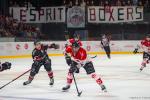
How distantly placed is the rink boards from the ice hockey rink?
119 inches

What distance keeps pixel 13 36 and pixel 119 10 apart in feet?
17.4

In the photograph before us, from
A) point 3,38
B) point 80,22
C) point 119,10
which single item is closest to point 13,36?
point 3,38

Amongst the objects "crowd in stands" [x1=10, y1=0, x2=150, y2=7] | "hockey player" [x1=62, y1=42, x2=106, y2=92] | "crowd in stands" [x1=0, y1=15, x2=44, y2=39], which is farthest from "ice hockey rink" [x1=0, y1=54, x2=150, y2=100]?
"crowd in stands" [x1=10, y1=0, x2=150, y2=7]

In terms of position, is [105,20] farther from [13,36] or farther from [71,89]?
[71,89]

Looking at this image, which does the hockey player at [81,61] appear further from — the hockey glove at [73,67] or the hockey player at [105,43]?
the hockey player at [105,43]

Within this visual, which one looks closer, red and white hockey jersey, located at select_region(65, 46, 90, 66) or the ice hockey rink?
the ice hockey rink

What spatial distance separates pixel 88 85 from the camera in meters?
11.1

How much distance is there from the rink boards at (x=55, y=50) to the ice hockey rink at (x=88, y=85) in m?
3.01

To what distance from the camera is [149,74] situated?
13.4 m

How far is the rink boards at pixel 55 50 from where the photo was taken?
19234 millimetres

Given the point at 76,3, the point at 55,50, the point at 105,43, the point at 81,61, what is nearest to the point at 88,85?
the point at 81,61

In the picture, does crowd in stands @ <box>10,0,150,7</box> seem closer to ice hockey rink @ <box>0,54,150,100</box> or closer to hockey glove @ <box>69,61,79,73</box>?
ice hockey rink @ <box>0,54,150,100</box>

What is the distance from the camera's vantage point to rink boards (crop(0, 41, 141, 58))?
19234 mm

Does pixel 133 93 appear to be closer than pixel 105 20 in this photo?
Yes
